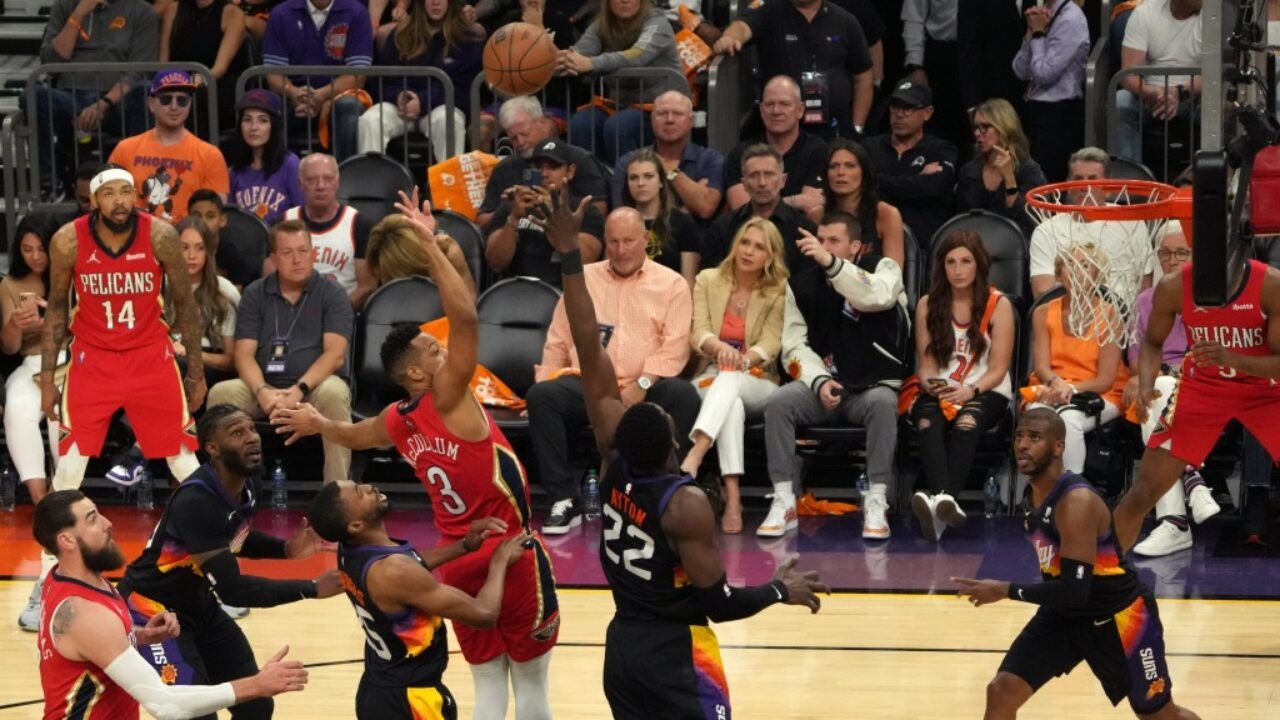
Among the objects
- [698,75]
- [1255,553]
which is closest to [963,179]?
[698,75]

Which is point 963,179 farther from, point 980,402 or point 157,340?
point 157,340

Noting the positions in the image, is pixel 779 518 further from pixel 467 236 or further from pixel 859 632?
pixel 467 236

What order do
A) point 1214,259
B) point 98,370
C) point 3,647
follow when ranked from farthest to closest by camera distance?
point 98,370 < point 3,647 < point 1214,259

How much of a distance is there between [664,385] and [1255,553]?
328 centimetres

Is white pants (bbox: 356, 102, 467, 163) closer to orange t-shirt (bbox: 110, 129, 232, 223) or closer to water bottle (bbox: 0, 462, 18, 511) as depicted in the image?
orange t-shirt (bbox: 110, 129, 232, 223)

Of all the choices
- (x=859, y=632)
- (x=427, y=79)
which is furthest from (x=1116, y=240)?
(x=427, y=79)

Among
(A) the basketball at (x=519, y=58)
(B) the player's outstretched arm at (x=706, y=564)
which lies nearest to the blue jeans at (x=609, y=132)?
(A) the basketball at (x=519, y=58)

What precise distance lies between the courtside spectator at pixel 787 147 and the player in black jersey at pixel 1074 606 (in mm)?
4815

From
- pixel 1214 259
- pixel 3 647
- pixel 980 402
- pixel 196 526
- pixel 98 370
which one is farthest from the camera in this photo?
pixel 980 402

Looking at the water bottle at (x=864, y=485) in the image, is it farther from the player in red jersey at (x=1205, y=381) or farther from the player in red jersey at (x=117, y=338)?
the player in red jersey at (x=117, y=338)

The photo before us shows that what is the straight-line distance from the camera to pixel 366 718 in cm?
664

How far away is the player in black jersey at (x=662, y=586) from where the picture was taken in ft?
21.0

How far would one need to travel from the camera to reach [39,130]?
13.3m

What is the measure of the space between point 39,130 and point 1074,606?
8839mm
